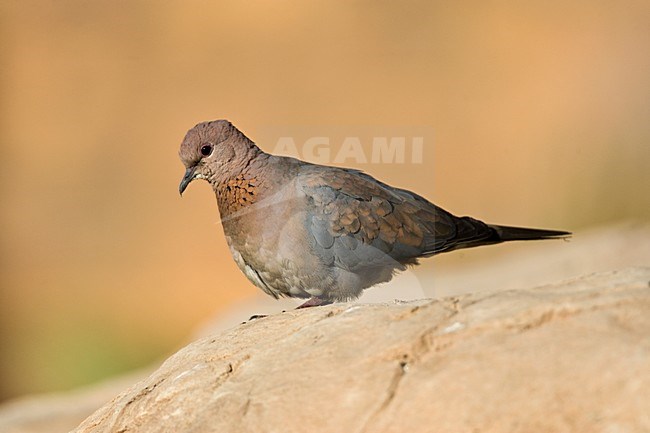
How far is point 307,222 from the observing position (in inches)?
175

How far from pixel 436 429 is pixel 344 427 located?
28 cm

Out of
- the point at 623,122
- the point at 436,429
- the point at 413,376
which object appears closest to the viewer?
the point at 436,429

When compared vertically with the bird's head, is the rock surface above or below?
below

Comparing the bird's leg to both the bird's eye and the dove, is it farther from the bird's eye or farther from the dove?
the bird's eye

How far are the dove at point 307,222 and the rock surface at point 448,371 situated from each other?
92cm

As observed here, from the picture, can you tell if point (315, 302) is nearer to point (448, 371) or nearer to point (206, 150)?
point (206, 150)

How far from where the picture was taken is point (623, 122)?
9211 millimetres

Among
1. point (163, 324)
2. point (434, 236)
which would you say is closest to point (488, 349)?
point (434, 236)

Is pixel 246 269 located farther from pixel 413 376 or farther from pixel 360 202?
pixel 413 376

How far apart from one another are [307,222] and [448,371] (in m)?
1.73

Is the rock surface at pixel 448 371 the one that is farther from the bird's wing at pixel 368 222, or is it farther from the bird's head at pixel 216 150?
the bird's head at pixel 216 150

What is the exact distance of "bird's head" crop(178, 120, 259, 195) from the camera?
4645mm

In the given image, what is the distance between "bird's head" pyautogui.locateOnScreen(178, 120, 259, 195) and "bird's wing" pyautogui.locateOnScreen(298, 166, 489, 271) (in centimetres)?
31

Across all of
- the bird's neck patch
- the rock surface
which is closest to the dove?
the bird's neck patch
